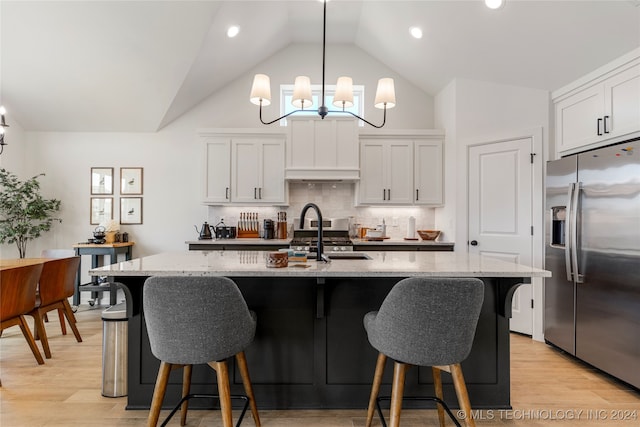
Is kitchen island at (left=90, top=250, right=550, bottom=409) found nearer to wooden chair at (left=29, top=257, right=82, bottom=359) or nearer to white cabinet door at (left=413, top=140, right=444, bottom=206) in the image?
wooden chair at (left=29, top=257, right=82, bottom=359)

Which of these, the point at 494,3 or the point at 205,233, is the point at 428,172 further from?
the point at 205,233

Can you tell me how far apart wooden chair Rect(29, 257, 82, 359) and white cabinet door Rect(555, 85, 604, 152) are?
4.98m

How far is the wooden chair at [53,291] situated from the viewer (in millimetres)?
3010

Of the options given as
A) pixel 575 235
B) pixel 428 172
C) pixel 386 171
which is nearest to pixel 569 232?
pixel 575 235

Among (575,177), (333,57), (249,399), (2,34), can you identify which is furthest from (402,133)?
(2,34)

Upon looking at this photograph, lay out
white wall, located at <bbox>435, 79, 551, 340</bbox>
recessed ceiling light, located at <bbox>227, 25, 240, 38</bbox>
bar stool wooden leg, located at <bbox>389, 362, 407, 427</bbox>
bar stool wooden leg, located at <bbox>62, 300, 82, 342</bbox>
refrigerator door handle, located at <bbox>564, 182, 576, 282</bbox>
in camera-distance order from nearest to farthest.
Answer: bar stool wooden leg, located at <bbox>389, 362, 407, 427</bbox> → refrigerator door handle, located at <bbox>564, 182, 576, 282</bbox> → bar stool wooden leg, located at <bbox>62, 300, 82, 342</bbox> → white wall, located at <bbox>435, 79, 551, 340</bbox> → recessed ceiling light, located at <bbox>227, 25, 240, 38</bbox>

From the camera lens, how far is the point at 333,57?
504 cm

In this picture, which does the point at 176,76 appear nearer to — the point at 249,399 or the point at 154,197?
the point at 154,197

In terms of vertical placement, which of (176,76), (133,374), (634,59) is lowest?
(133,374)

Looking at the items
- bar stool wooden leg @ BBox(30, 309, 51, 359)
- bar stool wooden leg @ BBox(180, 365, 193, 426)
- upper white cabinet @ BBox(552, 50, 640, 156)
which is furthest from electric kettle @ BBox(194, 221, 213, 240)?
upper white cabinet @ BBox(552, 50, 640, 156)

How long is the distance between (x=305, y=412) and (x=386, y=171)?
317cm

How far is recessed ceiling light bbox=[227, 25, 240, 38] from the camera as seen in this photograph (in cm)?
391

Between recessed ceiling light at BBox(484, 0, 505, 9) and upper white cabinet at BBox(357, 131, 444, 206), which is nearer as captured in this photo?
recessed ceiling light at BBox(484, 0, 505, 9)

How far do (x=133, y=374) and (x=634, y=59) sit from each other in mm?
4215
